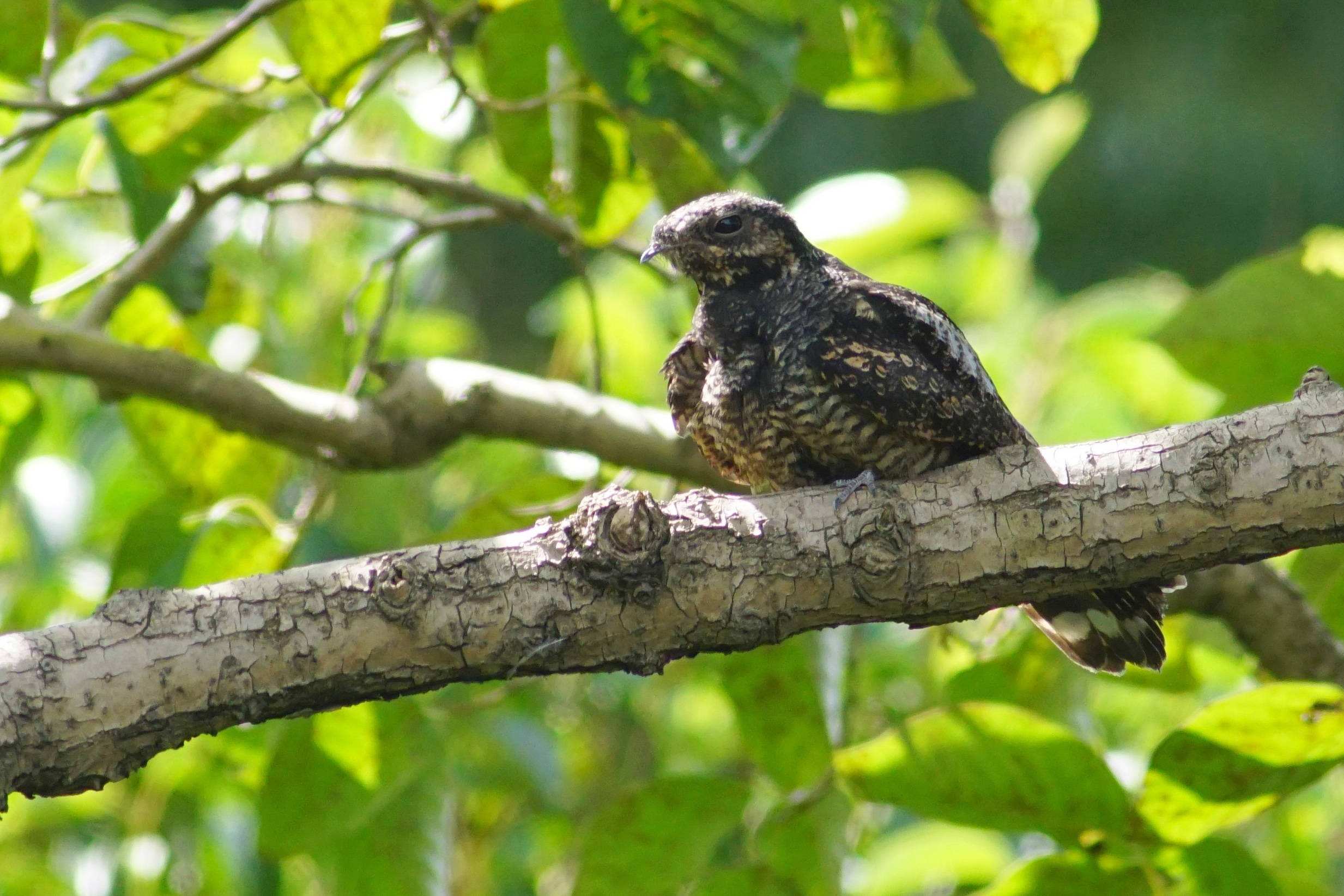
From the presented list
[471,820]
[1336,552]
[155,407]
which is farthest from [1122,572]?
[471,820]

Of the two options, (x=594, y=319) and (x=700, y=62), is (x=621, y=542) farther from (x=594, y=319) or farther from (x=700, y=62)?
(x=594, y=319)

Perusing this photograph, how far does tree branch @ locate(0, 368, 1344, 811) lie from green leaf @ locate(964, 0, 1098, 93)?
119 centimetres

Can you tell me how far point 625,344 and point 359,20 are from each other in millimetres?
1901

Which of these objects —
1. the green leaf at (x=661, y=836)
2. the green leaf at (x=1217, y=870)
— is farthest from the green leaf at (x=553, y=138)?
the green leaf at (x=1217, y=870)

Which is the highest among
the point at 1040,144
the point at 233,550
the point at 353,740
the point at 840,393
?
the point at 1040,144

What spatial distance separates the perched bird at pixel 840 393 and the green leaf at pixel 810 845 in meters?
0.64

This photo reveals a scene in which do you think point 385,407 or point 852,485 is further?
point 385,407

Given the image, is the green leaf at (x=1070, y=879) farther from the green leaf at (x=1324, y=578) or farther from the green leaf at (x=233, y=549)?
the green leaf at (x=233, y=549)

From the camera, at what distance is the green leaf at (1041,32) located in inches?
126

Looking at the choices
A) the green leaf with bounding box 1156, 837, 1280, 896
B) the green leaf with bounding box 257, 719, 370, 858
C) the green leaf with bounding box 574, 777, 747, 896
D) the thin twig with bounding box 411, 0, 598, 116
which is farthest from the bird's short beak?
the green leaf with bounding box 1156, 837, 1280, 896

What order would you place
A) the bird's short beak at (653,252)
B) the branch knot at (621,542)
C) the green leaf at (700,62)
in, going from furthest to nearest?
the bird's short beak at (653,252)
the green leaf at (700,62)
the branch knot at (621,542)

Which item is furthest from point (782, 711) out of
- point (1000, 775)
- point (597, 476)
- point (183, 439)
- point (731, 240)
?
point (183, 439)

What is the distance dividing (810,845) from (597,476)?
124 cm

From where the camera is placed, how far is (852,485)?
8.54ft
